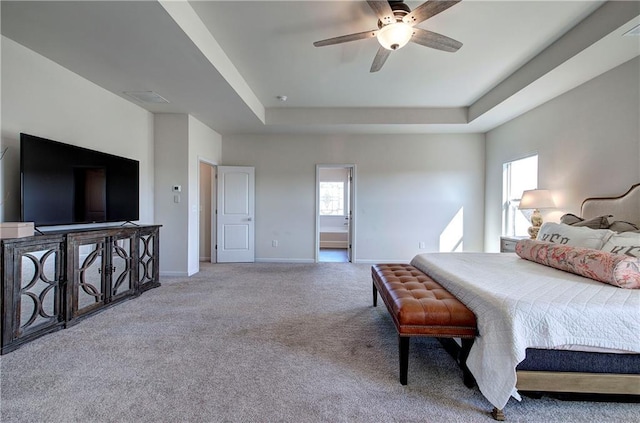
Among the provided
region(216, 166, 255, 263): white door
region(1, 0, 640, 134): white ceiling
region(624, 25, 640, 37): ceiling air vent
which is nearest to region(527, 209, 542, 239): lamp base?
region(1, 0, 640, 134): white ceiling

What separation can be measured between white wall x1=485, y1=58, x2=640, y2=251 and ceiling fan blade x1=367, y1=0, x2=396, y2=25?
8.19ft

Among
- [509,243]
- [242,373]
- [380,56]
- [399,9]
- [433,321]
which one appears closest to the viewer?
[433,321]

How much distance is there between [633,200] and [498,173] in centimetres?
245

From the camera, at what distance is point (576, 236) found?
2480 millimetres

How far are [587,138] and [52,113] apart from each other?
576 centimetres

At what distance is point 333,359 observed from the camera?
6.61 ft

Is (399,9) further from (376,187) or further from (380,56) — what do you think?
(376,187)

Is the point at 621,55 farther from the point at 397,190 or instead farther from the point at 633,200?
the point at 397,190

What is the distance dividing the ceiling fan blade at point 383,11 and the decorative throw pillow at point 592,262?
227 cm

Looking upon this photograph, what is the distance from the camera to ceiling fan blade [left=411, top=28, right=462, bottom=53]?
2.29m

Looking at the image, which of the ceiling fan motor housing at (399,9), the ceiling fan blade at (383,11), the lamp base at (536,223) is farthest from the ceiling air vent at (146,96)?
the lamp base at (536,223)

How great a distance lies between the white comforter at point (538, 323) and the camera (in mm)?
1406

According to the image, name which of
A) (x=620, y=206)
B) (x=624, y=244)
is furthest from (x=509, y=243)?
(x=624, y=244)

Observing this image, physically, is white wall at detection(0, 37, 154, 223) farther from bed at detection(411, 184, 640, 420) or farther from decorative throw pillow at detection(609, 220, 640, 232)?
decorative throw pillow at detection(609, 220, 640, 232)
